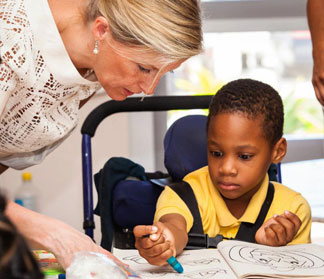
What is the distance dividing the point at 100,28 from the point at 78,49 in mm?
96

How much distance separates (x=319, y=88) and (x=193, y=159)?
15.0 inches

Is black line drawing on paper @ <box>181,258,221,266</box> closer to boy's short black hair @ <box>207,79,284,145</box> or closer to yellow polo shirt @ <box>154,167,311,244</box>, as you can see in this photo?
yellow polo shirt @ <box>154,167,311,244</box>

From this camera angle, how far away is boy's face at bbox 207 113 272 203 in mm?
1306

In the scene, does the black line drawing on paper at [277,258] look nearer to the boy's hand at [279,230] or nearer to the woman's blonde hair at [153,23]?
the boy's hand at [279,230]

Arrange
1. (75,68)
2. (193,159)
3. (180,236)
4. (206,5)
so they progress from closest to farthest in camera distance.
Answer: (180,236)
(75,68)
(193,159)
(206,5)

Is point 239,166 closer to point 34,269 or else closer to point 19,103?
point 19,103

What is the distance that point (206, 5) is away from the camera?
2730mm

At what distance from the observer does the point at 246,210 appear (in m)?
1.34

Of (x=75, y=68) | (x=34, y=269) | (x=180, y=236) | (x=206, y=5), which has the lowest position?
(x=180, y=236)

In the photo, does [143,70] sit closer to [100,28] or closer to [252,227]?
[100,28]

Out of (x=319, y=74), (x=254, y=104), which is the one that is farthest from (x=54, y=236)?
(x=319, y=74)

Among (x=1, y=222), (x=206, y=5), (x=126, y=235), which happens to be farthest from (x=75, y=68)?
(x=206, y=5)

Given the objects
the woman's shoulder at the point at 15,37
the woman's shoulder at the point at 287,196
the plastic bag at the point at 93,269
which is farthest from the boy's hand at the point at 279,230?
the woman's shoulder at the point at 15,37

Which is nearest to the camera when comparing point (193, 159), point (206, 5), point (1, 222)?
point (1, 222)
